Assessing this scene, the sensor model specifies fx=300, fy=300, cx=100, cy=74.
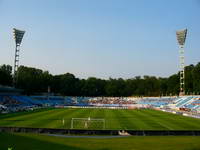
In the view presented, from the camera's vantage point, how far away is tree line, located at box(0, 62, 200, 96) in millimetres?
130500

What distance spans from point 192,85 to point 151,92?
1243 inches

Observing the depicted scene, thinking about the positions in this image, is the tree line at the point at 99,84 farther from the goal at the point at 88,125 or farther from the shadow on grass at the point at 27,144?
the shadow on grass at the point at 27,144

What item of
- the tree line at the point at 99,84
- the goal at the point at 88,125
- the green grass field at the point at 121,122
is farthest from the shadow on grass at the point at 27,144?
the tree line at the point at 99,84

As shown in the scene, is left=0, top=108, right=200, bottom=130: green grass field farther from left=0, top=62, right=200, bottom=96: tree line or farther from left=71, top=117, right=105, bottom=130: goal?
→ left=0, top=62, right=200, bottom=96: tree line

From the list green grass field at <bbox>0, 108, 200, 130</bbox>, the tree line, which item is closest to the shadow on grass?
green grass field at <bbox>0, 108, 200, 130</bbox>

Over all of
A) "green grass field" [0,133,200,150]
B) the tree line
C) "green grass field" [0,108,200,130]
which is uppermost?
the tree line

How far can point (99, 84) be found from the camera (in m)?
170

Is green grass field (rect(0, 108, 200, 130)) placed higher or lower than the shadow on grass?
lower

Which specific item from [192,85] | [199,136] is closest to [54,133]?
[199,136]

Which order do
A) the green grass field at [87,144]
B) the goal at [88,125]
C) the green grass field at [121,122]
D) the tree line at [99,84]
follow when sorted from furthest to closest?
the tree line at [99,84] → the green grass field at [121,122] → the goal at [88,125] → the green grass field at [87,144]

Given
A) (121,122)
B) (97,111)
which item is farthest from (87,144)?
(97,111)

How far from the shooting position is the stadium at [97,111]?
2536 cm

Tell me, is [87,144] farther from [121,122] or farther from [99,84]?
[99,84]

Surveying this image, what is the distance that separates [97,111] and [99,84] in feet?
315
